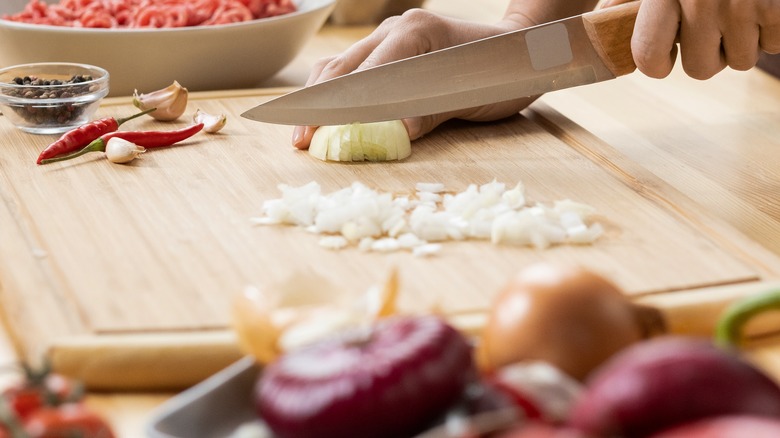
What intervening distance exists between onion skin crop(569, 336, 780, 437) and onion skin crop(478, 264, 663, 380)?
16cm

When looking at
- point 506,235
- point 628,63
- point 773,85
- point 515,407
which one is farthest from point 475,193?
point 773,85

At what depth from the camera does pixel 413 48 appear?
1.73 m

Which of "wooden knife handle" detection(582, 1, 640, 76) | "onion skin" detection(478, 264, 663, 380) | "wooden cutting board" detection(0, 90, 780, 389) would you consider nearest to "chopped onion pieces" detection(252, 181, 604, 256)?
"wooden cutting board" detection(0, 90, 780, 389)

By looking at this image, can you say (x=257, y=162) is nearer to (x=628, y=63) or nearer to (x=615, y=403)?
(x=628, y=63)

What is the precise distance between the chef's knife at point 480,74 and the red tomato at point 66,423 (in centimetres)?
93

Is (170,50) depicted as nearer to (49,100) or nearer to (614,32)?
(49,100)

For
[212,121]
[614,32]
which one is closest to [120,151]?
[212,121]

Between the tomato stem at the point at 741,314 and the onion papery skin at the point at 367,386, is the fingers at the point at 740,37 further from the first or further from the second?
the onion papery skin at the point at 367,386

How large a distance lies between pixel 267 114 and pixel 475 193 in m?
0.40

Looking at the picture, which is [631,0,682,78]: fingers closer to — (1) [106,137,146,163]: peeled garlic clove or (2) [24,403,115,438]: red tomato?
(1) [106,137,146,163]: peeled garlic clove

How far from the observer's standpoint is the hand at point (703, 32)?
150 cm

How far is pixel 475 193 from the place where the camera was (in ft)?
4.66

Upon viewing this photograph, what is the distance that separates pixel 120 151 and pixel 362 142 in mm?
373

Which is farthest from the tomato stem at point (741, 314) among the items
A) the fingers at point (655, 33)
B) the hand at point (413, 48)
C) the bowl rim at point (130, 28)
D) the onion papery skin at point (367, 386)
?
the bowl rim at point (130, 28)
